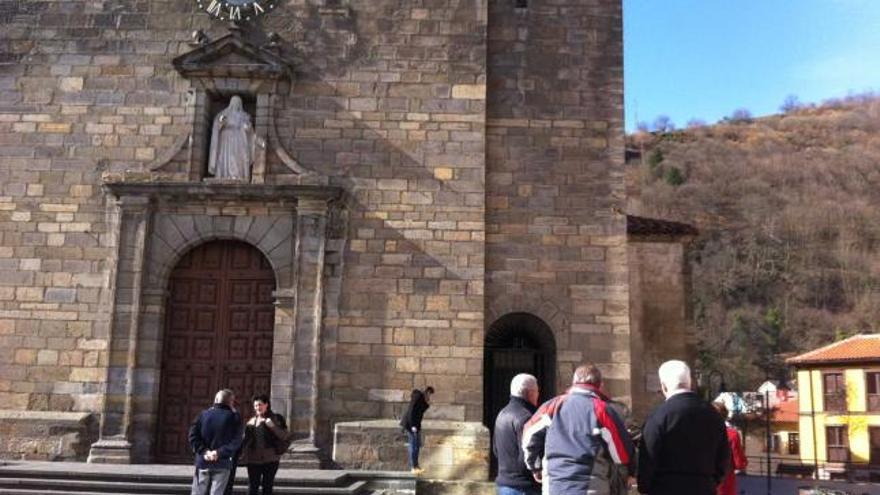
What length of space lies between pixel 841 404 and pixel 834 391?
64 centimetres

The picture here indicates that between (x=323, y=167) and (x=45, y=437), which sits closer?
(x=45, y=437)

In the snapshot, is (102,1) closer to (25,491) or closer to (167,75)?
(167,75)

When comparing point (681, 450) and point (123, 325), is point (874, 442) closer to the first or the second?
point (123, 325)

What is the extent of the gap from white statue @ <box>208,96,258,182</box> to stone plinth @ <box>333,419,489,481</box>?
4.09 m

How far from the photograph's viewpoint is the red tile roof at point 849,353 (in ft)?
102

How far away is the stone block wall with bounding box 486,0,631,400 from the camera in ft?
39.3

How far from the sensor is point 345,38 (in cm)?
1273

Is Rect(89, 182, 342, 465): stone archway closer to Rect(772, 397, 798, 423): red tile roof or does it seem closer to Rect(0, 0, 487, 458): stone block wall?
Rect(0, 0, 487, 458): stone block wall

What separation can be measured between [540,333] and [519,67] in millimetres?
4127

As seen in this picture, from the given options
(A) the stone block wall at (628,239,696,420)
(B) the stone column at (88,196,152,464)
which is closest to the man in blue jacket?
(B) the stone column at (88,196,152,464)

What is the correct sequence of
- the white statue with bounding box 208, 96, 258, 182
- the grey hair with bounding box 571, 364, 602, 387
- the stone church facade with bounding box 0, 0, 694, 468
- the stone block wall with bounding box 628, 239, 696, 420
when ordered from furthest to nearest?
1. the stone block wall with bounding box 628, 239, 696, 420
2. the white statue with bounding box 208, 96, 258, 182
3. the stone church facade with bounding box 0, 0, 694, 468
4. the grey hair with bounding box 571, 364, 602, 387

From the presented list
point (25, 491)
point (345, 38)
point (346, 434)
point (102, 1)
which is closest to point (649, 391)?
point (346, 434)

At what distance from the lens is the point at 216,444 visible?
729 centimetres

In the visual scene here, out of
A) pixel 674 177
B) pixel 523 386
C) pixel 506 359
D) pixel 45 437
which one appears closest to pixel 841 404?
pixel 506 359
